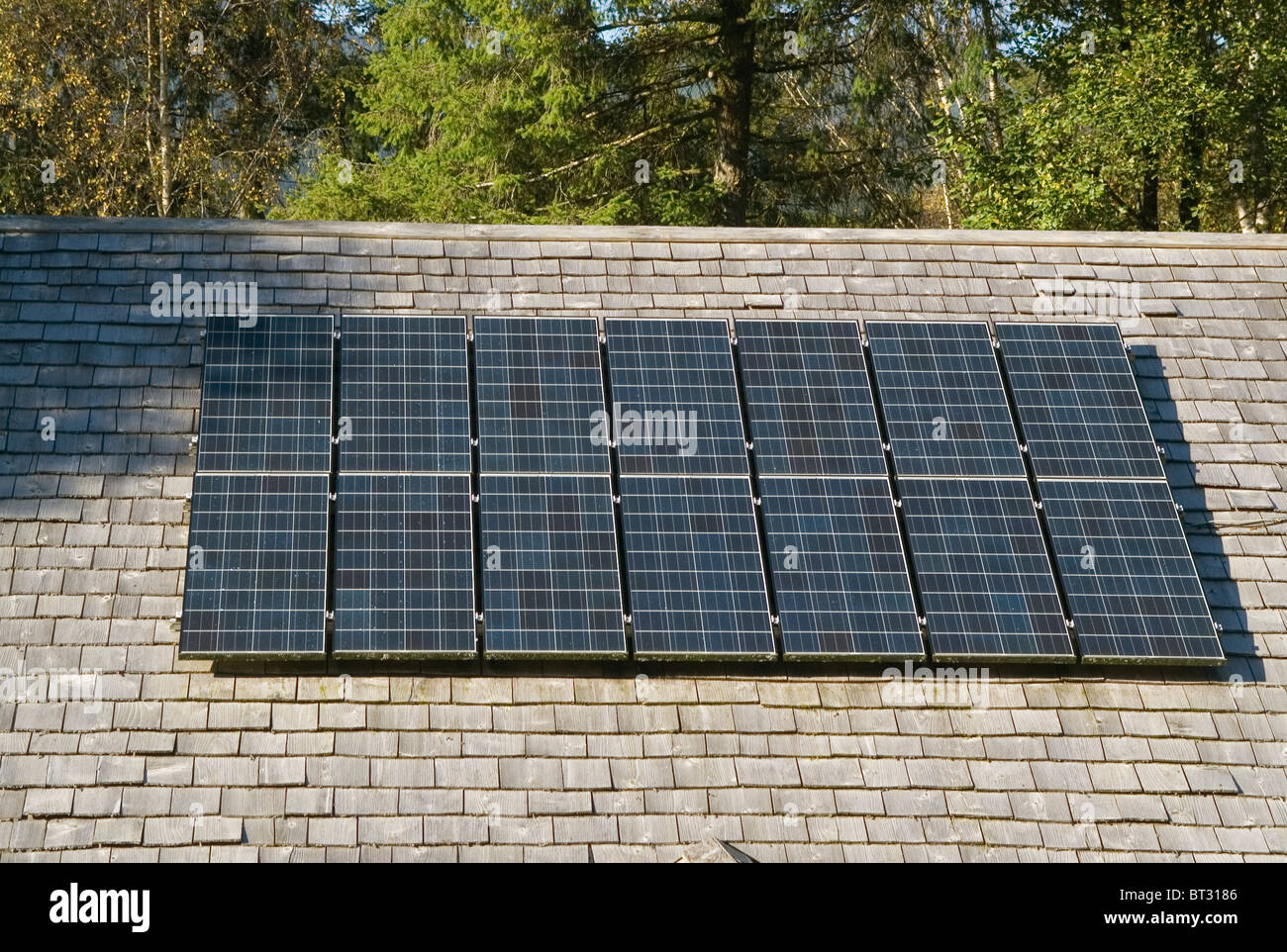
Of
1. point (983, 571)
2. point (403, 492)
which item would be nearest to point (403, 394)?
point (403, 492)

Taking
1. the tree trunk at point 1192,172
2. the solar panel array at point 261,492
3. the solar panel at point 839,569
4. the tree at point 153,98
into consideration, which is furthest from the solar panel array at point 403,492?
the tree at point 153,98

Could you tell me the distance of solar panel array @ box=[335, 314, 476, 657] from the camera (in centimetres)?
757

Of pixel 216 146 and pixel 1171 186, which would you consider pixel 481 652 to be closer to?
pixel 1171 186

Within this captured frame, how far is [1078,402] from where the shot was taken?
8.98 m

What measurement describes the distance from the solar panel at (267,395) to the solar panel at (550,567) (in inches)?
44.0

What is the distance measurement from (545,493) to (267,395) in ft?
5.87

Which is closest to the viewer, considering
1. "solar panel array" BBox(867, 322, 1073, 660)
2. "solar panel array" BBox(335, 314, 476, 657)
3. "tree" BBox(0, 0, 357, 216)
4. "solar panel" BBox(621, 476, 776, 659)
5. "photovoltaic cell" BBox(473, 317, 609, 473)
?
"solar panel array" BBox(335, 314, 476, 657)

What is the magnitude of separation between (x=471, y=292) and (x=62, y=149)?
27.3m

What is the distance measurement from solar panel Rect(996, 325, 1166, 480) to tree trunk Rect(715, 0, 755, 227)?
55.6ft

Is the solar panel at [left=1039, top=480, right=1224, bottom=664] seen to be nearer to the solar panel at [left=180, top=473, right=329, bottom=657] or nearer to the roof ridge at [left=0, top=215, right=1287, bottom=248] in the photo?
the roof ridge at [left=0, top=215, right=1287, bottom=248]

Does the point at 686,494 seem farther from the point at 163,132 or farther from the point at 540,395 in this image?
the point at 163,132

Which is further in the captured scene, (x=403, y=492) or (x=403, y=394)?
(x=403, y=394)

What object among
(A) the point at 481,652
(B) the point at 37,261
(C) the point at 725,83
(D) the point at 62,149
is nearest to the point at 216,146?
(D) the point at 62,149

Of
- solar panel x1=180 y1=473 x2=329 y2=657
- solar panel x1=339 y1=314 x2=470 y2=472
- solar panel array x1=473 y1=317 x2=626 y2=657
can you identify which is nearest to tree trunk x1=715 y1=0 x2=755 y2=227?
solar panel array x1=473 y1=317 x2=626 y2=657
